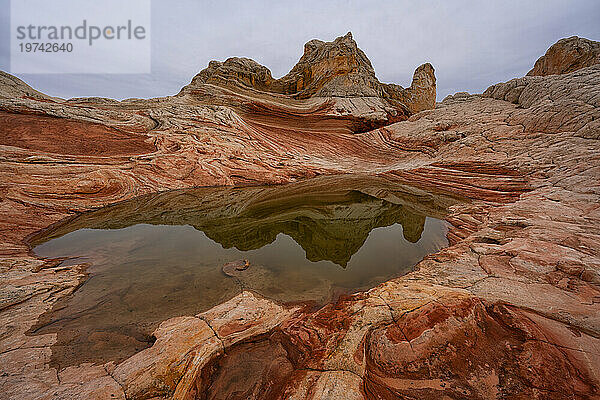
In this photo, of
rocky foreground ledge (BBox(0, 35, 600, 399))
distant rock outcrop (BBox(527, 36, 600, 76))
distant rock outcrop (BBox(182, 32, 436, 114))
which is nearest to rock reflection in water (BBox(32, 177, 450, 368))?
rocky foreground ledge (BBox(0, 35, 600, 399))

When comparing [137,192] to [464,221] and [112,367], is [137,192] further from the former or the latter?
[464,221]

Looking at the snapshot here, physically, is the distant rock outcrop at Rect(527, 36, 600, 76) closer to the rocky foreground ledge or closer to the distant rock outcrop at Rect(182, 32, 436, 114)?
the distant rock outcrop at Rect(182, 32, 436, 114)

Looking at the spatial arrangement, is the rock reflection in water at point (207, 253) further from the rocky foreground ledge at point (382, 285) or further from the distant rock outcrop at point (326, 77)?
the distant rock outcrop at point (326, 77)

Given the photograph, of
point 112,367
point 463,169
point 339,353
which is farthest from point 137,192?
point 463,169

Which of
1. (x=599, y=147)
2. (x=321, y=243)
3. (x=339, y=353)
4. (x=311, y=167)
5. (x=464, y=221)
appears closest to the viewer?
(x=339, y=353)

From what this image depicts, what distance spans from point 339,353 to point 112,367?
6.56ft

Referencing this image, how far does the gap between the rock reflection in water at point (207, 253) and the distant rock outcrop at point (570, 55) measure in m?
28.7

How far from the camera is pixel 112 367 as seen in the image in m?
1.92

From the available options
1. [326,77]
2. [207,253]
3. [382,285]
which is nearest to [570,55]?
[326,77]

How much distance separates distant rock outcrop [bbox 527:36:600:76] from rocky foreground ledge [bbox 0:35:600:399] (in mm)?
14781

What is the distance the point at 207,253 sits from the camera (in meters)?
4.45

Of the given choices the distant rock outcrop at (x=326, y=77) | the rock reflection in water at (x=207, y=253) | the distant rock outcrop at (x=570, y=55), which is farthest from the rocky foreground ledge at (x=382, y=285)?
the distant rock outcrop at (x=570, y=55)

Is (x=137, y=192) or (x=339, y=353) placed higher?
(x=137, y=192)

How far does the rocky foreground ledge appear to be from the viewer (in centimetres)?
180
